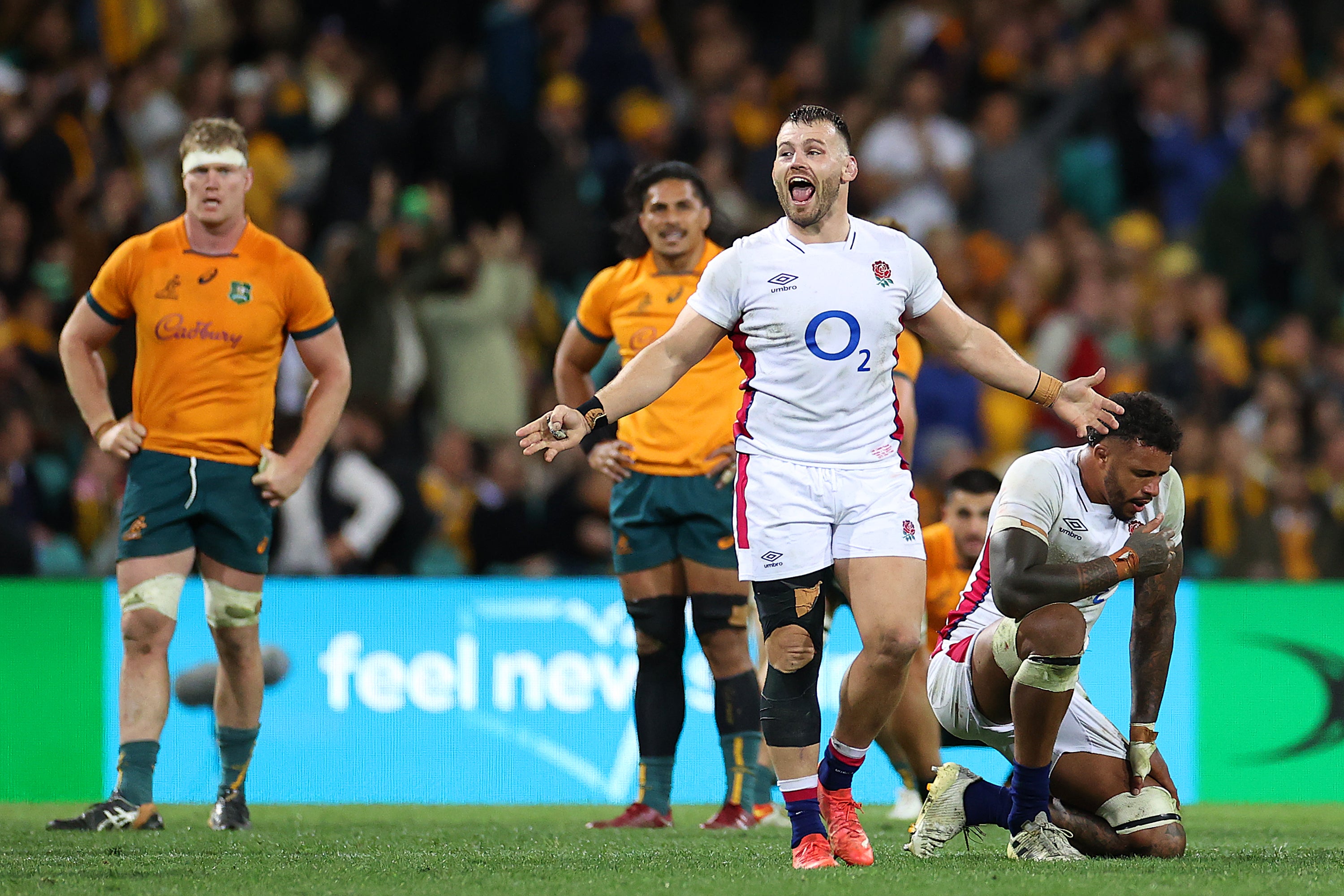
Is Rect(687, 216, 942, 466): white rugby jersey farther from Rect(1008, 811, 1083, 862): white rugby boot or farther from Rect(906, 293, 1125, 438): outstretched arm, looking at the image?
Rect(1008, 811, 1083, 862): white rugby boot

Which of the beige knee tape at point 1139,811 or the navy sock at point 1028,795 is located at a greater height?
the navy sock at point 1028,795

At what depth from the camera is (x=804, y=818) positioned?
5.53m

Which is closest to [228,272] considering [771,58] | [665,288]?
[665,288]

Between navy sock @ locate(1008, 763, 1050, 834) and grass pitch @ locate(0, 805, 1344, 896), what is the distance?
17cm

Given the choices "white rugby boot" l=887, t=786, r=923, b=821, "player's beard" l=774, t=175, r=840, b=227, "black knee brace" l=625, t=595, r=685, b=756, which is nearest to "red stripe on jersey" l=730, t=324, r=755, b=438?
"player's beard" l=774, t=175, r=840, b=227

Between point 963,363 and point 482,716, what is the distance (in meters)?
4.37

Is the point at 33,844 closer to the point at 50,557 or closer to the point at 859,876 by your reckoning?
the point at 859,876

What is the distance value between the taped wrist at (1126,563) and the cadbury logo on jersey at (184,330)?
3515 mm

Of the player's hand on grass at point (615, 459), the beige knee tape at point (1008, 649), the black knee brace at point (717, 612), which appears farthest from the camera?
the player's hand on grass at point (615, 459)

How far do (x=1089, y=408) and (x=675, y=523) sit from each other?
7.29ft

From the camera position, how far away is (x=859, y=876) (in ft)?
17.0

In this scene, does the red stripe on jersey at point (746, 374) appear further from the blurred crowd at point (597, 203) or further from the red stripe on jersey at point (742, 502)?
the blurred crowd at point (597, 203)

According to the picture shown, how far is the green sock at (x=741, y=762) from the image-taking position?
7461mm

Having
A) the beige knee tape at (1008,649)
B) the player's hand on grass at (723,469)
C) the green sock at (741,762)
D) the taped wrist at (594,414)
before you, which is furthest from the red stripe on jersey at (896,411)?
the green sock at (741,762)
